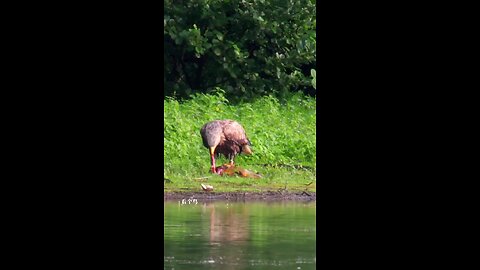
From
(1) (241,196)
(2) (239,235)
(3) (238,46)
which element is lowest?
(2) (239,235)

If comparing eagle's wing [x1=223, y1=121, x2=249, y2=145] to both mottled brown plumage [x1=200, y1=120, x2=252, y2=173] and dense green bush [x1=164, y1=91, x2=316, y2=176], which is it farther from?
dense green bush [x1=164, y1=91, x2=316, y2=176]

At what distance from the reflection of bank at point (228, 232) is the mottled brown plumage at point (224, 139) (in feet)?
6.08

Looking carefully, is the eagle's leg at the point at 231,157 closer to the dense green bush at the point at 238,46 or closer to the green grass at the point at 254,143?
the green grass at the point at 254,143

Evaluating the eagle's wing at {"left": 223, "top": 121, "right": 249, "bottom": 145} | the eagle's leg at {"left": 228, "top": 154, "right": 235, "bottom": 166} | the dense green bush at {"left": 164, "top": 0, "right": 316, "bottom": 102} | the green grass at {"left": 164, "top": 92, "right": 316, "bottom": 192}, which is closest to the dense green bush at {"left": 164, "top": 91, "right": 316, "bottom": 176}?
the green grass at {"left": 164, "top": 92, "right": 316, "bottom": 192}

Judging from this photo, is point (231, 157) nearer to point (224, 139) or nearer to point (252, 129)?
point (224, 139)

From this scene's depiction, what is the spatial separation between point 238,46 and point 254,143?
382cm

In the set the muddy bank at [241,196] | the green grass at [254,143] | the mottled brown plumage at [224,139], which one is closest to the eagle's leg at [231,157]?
the mottled brown plumage at [224,139]

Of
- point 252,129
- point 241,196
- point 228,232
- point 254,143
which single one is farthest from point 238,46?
point 228,232

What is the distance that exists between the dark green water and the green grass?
4.05 ft

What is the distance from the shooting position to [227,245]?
410 inches

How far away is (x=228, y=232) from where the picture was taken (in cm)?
1119
